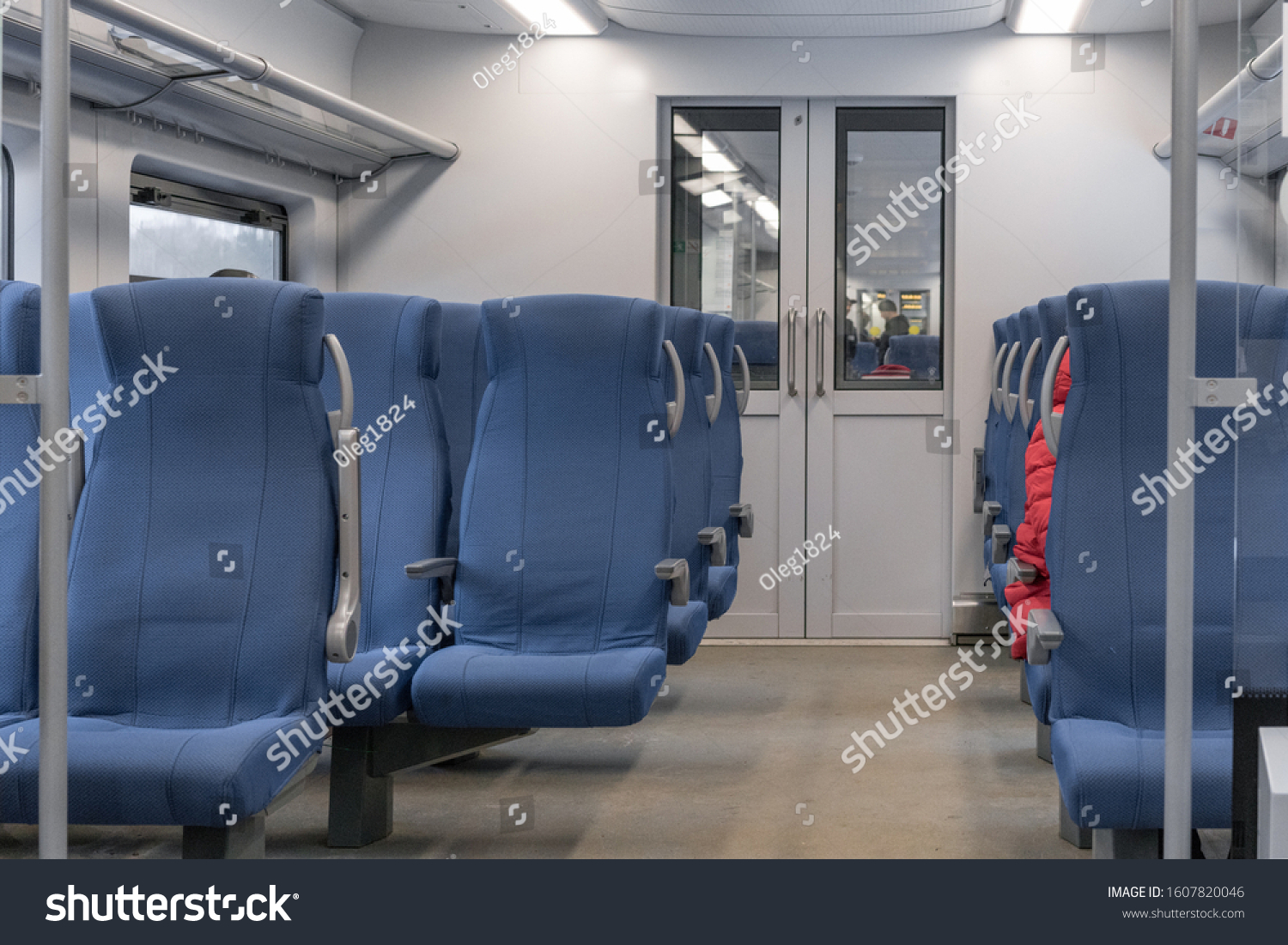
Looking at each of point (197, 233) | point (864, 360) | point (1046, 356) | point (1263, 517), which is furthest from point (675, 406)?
point (864, 360)

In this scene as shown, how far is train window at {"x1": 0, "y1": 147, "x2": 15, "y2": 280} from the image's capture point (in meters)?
3.57

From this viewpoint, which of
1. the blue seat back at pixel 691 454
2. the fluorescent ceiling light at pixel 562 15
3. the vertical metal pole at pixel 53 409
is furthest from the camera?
the fluorescent ceiling light at pixel 562 15

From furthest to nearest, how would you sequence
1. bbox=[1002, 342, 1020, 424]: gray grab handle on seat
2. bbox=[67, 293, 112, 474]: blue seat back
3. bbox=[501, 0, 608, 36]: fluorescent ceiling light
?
bbox=[501, 0, 608, 36]: fluorescent ceiling light < bbox=[1002, 342, 1020, 424]: gray grab handle on seat < bbox=[67, 293, 112, 474]: blue seat back

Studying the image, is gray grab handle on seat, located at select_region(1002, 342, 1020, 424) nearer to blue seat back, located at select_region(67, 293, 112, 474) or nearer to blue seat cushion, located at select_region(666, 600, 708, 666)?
blue seat cushion, located at select_region(666, 600, 708, 666)

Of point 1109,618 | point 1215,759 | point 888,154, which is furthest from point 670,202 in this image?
point 1215,759

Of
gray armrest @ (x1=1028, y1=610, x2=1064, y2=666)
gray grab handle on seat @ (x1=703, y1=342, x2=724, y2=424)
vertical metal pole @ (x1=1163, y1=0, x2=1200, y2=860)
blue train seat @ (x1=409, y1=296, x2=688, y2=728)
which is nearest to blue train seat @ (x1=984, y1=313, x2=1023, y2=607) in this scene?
gray grab handle on seat @ (x1=703, y1=342, x2=724, y2=424)

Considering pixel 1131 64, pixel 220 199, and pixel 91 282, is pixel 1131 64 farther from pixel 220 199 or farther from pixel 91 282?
pixel 91 282

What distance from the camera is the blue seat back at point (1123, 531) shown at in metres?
2.37

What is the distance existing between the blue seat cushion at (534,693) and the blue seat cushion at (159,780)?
654 mm

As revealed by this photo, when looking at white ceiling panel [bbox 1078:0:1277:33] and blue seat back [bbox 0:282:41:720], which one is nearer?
blue seat back [bbox 0:282:41:720]

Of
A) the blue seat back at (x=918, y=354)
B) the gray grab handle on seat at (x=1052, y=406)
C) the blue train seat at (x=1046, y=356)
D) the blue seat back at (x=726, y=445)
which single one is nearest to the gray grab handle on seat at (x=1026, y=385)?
the blue train seat at (x=1046, y=356)

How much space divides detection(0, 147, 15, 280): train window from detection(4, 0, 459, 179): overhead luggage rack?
35cm

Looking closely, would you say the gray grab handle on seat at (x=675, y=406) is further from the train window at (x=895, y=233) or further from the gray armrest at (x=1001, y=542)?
the train window at (x=895, y=233)
